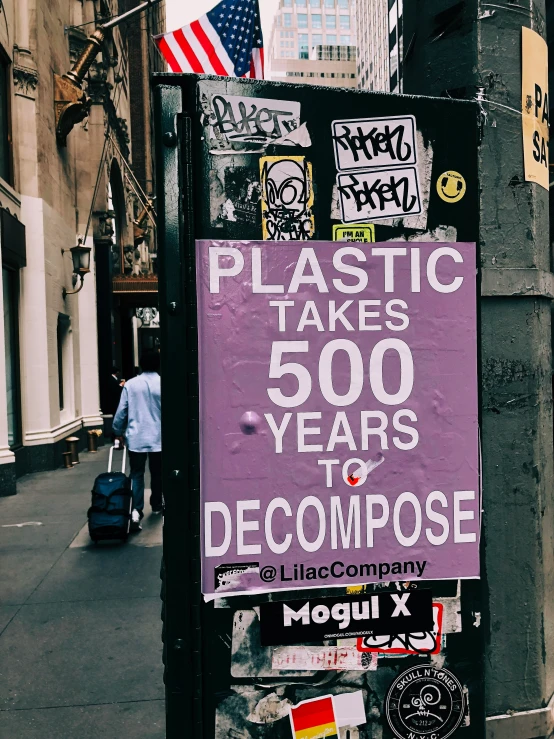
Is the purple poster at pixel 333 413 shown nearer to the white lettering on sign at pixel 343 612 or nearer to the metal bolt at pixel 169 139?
the white lettering on sign at pixel 343 612

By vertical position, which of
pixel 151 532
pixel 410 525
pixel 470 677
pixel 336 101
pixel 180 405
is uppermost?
pixel 336 101

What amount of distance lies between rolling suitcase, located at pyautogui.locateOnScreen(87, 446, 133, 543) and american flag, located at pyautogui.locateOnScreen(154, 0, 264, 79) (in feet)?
15.9

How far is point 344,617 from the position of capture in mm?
1982

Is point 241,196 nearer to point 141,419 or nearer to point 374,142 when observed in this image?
point 374,142

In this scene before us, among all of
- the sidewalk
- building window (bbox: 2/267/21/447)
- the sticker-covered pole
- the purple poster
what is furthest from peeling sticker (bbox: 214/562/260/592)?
building window (bbox: 2/267/21/447)

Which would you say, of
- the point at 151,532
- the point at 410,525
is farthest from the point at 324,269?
the point at 151,532

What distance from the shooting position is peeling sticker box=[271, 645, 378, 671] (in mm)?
1957

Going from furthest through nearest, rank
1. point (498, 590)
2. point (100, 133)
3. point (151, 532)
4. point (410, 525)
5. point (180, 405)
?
point (100, 133) → point (151, 532) → point (498, 590) → point (410, 525) → point (180, 405)

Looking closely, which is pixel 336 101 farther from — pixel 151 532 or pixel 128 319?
pixel 128 319

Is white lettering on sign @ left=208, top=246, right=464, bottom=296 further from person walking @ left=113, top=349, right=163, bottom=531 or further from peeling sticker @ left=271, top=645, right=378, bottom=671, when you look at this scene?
person walking @ left=113, top=349, right=163, bottom=531

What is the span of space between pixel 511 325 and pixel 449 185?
626 mm

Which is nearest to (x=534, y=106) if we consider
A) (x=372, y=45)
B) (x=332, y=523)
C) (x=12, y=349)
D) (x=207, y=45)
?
(x=332, y=523)

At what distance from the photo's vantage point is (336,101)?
1.96 meters

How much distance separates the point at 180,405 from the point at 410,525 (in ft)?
2.50
